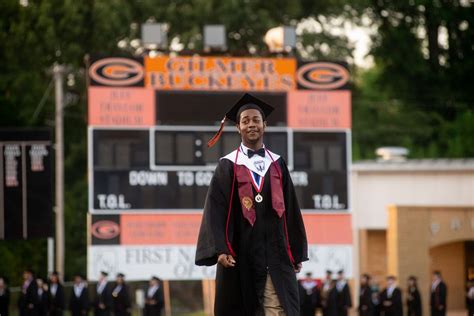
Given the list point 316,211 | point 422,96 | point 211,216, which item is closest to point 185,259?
point 316,211

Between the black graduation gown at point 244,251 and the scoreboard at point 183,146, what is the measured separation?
47.8 feet

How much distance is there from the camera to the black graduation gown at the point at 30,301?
2739cm

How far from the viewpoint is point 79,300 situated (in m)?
29.2

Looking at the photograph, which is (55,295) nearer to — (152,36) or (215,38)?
(152,36)

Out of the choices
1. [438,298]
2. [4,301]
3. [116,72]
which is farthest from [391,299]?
[116,72]

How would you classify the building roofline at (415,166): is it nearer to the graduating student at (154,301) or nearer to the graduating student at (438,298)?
the graduating student at (438,298)

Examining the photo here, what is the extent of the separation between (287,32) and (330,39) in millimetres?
20149

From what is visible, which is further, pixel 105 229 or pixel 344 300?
pixel 344 300

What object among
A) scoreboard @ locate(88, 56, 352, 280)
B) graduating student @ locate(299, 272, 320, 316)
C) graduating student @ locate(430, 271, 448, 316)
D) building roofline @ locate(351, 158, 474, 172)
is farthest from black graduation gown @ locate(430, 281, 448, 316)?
building roofline @ locate(351, 158, 474, 172)

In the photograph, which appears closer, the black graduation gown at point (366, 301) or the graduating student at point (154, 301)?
the graduating student at point (154, 301)

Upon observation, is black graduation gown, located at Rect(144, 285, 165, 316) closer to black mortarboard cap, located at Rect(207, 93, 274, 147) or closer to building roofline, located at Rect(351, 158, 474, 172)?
building roofline, located at Rect(351, 158, 474, 172)

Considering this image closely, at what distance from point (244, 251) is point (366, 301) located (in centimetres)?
2138

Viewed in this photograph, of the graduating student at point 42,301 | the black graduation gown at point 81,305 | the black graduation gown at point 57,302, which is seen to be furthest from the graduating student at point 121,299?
the graduating student at point 42,301

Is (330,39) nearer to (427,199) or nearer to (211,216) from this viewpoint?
(427,199)
